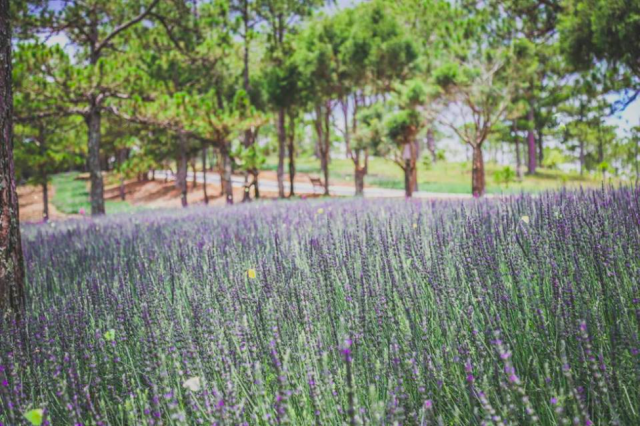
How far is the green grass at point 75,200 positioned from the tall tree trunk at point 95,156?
24.8 ft

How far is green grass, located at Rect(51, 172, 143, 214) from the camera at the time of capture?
2662 centimetres

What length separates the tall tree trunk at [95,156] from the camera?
1255 cm

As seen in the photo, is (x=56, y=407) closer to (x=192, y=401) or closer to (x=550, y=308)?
(x=192, y=401)

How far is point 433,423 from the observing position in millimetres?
1169

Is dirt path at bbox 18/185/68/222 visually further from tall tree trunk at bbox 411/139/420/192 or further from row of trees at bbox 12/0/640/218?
tall tree trunk at bbox 411/139/420/192

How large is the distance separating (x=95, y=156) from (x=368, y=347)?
13.6m

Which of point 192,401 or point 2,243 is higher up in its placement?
point 2,243

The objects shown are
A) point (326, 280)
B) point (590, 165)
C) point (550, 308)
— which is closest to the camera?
point (550, 308)

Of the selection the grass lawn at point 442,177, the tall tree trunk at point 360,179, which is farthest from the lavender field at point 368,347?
the grass lawn at point 442,177

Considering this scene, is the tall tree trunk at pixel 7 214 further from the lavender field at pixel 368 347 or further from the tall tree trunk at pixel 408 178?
the tall tree trunk at pixel 408 178

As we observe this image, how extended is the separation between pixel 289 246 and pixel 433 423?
249 centimetres

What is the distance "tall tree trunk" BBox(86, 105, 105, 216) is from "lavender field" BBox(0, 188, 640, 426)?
37.8ft

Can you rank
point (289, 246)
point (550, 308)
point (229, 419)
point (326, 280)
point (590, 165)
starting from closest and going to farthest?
point (229, 419)
point (550, 308)
point (326, 280)
point (289, 246)
point (590, 165)

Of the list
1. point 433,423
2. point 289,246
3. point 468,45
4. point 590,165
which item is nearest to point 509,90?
point 468,45
